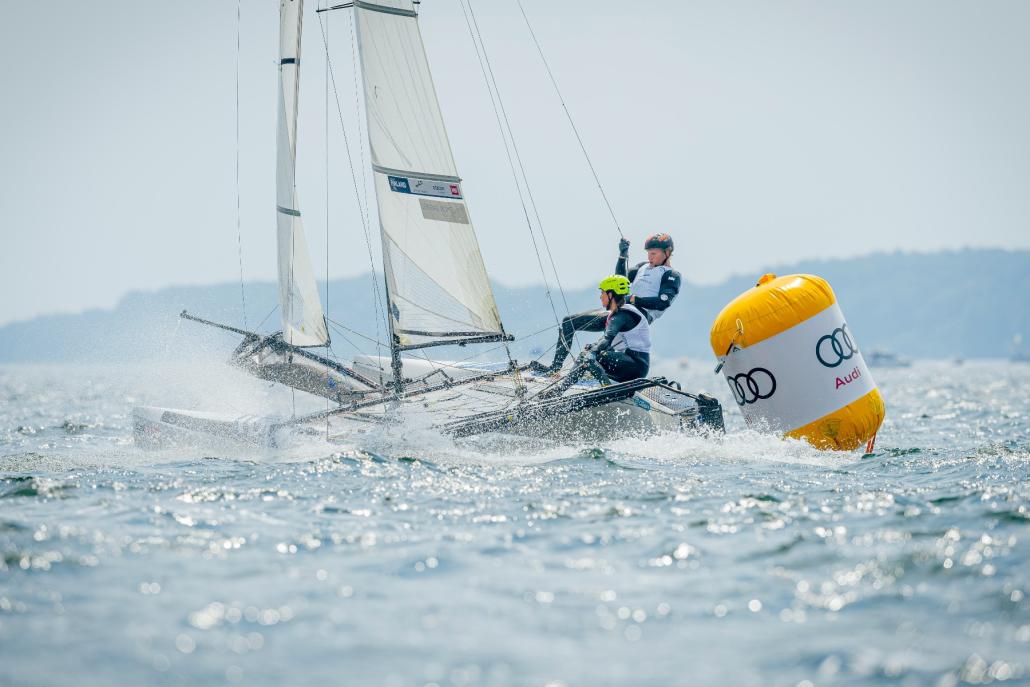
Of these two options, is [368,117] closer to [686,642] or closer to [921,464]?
[921,464]

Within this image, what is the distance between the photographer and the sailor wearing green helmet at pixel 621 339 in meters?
10.4

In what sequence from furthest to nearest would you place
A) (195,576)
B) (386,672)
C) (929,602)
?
1. (195,576)
2. (929,602)
3. (386,672)

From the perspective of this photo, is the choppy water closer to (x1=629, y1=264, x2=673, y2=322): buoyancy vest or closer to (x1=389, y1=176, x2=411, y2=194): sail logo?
(x1=629, y1=264, x2=673, y2=322): buoyancy vest

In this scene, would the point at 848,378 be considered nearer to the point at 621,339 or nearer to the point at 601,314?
the point at 621,339

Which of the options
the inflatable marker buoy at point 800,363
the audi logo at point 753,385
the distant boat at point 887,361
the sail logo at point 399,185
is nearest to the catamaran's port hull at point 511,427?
the audi logo at point 753,385

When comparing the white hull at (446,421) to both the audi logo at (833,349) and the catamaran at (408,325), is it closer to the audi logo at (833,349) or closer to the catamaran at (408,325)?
the catamaran at (408,325)

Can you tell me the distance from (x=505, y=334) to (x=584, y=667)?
7.73 m

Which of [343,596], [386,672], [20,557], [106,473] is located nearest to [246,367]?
[106,473]

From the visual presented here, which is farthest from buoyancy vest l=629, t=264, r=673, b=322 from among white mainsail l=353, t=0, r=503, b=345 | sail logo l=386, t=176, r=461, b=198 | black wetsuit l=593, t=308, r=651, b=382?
sail logo l=386, t=176, r=461, b=198

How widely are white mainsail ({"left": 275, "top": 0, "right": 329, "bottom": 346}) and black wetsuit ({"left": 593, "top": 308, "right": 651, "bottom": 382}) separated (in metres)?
3.23

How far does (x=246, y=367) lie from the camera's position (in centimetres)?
1191

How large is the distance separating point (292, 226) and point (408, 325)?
1.93 m

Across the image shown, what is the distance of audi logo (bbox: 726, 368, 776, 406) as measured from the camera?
9133 mm

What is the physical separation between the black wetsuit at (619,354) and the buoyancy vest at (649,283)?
680mm
